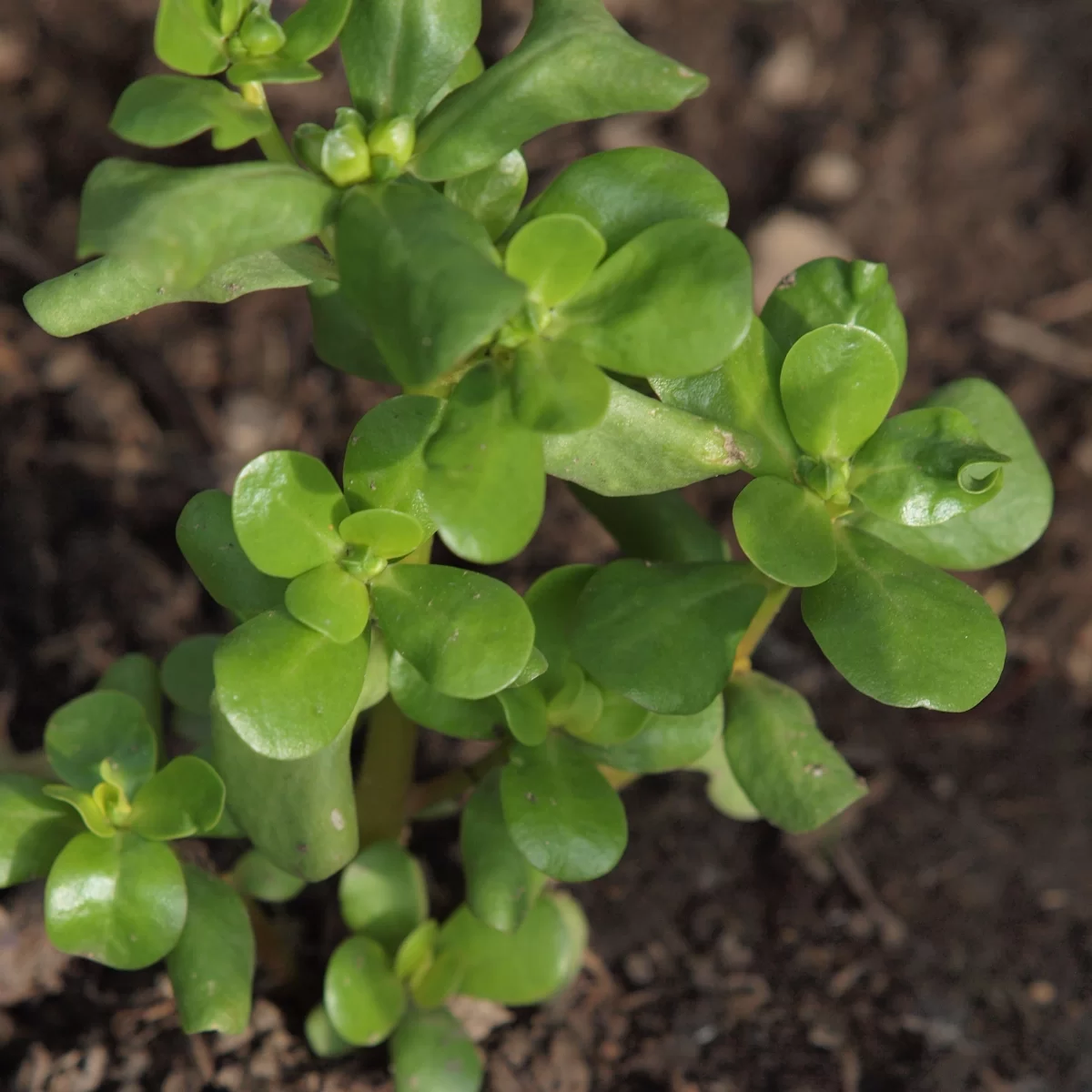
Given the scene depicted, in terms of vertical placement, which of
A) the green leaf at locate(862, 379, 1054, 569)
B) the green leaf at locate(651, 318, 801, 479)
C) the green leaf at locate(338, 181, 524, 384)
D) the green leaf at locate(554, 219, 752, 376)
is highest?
the green leaf at locate(338, 181, 524, 384)

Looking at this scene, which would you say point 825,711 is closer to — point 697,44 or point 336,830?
point 336,830

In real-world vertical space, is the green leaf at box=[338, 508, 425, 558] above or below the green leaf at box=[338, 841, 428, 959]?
above

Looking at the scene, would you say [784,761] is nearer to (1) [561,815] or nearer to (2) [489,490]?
(1) [561,815]

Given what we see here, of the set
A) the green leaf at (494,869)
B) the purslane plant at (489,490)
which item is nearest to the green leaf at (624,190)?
the purslane plant at (489,490)

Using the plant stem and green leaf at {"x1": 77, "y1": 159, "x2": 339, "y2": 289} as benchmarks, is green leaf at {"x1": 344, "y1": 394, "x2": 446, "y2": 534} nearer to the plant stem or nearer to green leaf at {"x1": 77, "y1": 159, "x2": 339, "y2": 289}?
green leaf at {"x1": 77, "y1": 159, "x2": 339, "y2": 289}

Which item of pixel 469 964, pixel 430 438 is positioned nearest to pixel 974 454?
pixel 430 438

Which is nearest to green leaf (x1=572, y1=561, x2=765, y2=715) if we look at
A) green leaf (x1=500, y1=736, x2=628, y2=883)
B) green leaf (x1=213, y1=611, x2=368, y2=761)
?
green leaf (x1=500, y1=736, x2=628, y2=883)
